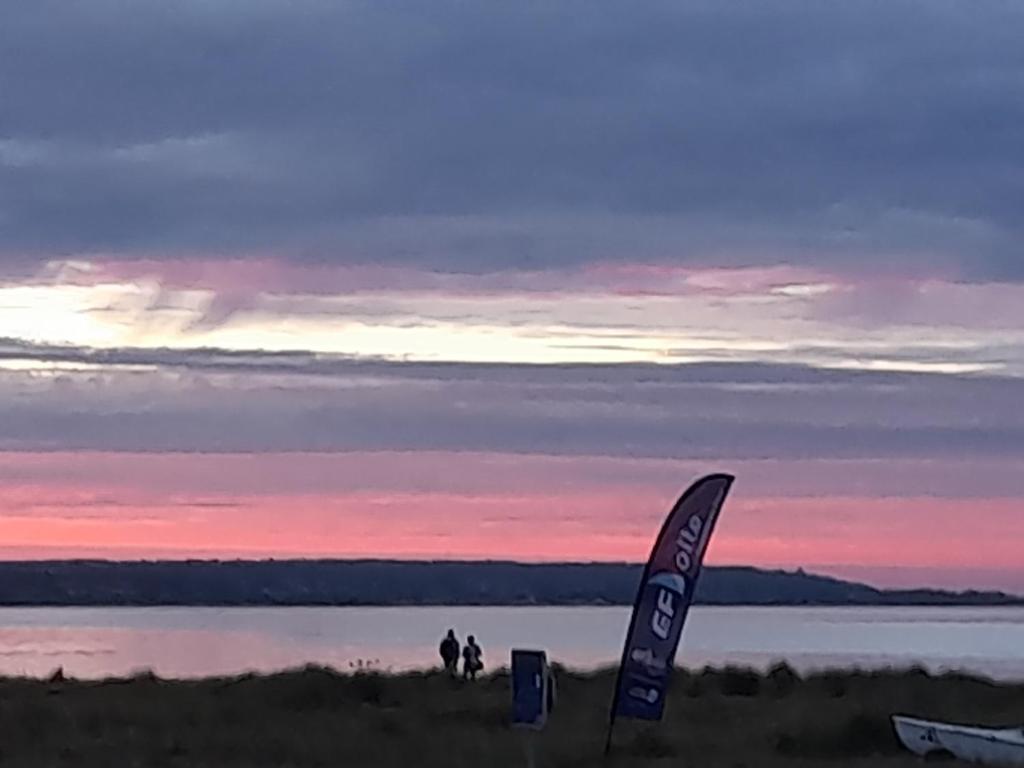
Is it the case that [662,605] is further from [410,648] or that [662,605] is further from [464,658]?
[410,648]

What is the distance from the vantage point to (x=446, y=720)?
2320 centimetres

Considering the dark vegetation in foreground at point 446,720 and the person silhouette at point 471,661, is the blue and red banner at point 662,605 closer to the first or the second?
the dark vegetation in foreground at point 446,720

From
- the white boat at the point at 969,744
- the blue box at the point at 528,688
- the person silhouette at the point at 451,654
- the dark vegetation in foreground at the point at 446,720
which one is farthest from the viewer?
the person silhouette at the point at 451,654

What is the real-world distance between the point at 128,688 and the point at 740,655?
40.4 metres

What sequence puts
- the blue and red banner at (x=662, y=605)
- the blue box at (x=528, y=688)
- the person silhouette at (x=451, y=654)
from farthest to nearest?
the person silhouette at (x=451, y=654) → the blue and red banner at (x=662, y=605) → the blue box at (x=528, y=688)

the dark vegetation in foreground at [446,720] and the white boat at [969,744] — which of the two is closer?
the dark vegetation in foreground at [446,720]

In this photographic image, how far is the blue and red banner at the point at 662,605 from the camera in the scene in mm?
19188

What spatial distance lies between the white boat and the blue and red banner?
295cm

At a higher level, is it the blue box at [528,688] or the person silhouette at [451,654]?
the person silhouette at [451,654]

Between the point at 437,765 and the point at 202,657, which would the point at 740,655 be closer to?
the point at 202,657

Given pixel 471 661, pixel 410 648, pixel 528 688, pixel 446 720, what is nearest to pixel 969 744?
pixel 528 688

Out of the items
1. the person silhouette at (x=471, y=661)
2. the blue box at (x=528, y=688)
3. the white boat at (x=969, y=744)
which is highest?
the person silhouette at (x=471, y=661)

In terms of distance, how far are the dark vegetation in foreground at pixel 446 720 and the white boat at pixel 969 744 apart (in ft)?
1.00

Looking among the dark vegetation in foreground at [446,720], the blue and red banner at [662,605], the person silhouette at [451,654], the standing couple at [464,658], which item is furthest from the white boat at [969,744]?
the person silhouette at [451,654]
